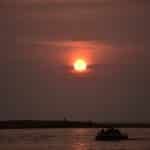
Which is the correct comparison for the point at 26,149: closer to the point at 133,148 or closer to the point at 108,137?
the point at 133,148

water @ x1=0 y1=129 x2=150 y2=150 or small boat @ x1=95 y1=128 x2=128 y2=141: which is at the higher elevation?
small boat @ x1=95 y1=128 x2=128 y2=141

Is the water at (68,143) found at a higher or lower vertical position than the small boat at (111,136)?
lower

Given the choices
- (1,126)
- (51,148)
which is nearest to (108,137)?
(51,148)

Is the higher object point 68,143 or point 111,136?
point 111,136

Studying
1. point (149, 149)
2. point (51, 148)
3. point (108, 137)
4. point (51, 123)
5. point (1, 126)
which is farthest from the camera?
point (51, 123)

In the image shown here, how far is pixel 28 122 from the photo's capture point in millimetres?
192375

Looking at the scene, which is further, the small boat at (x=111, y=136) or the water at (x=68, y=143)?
the small boat at (x=111, y=136)

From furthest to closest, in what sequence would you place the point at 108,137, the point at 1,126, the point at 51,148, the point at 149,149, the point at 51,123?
1. the point at 51,123
2. the point at 1,126
3. the point at 108,137
4. the point at 51,148
5. the point at 149,149

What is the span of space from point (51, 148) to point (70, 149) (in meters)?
3.93

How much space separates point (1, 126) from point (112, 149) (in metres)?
106

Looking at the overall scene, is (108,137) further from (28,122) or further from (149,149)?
(28,122)

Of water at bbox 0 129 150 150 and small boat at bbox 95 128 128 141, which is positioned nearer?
water at bbox 0 129 150 150

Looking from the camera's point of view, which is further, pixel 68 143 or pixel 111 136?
pixel 111 136

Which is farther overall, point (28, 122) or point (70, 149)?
point (28, 122)
